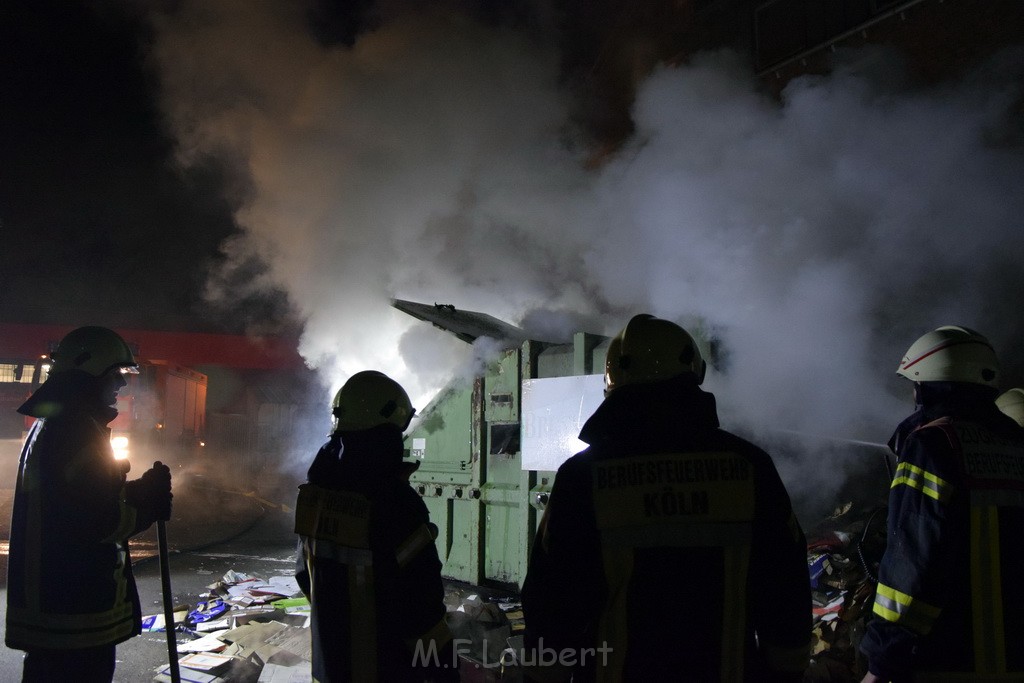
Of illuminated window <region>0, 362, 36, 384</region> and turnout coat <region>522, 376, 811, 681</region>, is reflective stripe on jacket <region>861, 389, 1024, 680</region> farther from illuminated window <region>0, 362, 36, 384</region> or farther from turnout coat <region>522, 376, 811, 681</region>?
illuminated window <region>0, 362, 36, 384</region>

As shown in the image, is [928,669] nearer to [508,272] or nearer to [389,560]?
[389,560]

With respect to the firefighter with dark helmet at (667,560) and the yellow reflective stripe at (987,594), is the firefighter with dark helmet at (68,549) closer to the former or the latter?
the firefighter with dark helmet at (667,560)

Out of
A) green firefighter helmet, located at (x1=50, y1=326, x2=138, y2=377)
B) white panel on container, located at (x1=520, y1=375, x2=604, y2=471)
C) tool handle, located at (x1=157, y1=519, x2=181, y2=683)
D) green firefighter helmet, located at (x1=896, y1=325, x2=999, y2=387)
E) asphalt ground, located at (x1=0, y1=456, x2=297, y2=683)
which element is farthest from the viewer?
white panel on container, located at (x1=520, y1=375, x2=604, y2=471)

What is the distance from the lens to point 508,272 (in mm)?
8602

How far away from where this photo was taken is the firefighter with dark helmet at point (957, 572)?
2.11 m

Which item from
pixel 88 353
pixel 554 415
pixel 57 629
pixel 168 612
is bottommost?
pixel 168 612

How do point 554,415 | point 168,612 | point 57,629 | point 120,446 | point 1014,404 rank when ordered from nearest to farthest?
point 57,629 < point 168,612 < point 1014,404 < point 554,415 < point 120,446

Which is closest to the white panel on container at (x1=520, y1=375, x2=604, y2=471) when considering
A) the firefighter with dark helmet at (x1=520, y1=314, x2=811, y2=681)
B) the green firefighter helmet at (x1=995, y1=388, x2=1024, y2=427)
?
the green firefighter helmet at (x1=995, y1=388, x2=1024, y2=427)

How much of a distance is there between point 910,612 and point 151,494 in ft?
10.4

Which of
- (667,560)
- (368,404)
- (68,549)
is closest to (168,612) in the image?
(68,549)

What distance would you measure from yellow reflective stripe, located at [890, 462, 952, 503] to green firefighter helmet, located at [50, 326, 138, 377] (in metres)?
3.29

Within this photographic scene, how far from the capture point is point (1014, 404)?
12.7 feet

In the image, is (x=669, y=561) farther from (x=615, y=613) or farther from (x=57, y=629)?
(x=57, y=629)

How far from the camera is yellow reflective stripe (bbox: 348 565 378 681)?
2.12m
